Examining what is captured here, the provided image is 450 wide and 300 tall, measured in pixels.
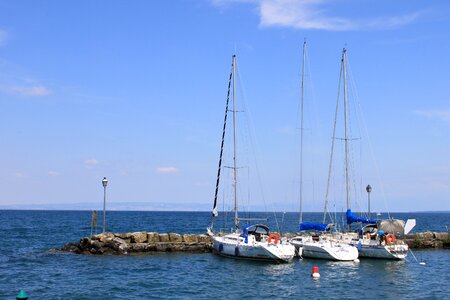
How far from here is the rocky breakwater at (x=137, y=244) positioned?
44.1 m

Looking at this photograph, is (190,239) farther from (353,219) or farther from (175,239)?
(353,219)

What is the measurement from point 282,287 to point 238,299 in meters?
4.35

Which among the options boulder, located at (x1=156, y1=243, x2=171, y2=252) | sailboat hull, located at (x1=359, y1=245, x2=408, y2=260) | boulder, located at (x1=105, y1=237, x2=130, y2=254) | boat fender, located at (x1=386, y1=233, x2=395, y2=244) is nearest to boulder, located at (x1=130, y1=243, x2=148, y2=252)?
boulder, located at (x1=105, y1=237, x2=130, y2=254)

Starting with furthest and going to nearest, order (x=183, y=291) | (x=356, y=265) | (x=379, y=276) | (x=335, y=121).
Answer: (x=335, y=121) < (x=356, y=265) < (x=379, y=276) < (x=183, y=291)

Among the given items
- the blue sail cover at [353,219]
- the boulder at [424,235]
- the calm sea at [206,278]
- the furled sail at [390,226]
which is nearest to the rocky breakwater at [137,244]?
the calm sea at [206,278]

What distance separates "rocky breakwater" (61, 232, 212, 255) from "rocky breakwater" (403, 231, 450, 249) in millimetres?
19944

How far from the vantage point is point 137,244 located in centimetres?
4541

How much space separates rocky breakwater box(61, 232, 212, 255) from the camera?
4406 centimetres

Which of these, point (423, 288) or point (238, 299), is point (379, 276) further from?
point (238, 299)

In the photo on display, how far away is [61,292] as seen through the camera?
1113 inches

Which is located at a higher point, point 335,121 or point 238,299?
point 335,121

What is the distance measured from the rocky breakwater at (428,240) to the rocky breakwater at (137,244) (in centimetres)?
1994

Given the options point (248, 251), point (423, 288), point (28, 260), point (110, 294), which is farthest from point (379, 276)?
point (28, 260)

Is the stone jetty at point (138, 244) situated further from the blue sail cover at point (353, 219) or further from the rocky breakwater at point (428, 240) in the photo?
the blue sail cover at point (353, 219)
